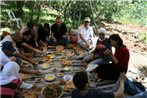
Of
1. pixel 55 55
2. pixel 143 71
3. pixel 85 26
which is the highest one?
pixel 85 26

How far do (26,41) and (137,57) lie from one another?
3786 millimetres

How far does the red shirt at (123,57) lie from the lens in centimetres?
485

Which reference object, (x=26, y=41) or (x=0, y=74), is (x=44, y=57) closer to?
(x=26, y=41)

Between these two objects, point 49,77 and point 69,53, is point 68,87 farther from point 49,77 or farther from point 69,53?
point 69,53

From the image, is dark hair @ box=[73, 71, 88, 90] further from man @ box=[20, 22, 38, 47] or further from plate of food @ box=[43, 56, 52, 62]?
man @ box=[20, 22, 38, 47]

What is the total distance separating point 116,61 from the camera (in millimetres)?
4922

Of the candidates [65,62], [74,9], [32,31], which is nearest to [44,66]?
[65,62]

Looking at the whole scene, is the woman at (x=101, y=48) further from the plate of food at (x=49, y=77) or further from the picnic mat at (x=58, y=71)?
the plate of food at (x=49, y=77)

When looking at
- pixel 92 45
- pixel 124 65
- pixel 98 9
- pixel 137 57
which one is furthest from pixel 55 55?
pixel 98 9

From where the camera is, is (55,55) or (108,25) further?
(108,25)

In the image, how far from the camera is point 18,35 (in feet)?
17.9

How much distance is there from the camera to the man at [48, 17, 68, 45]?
730 cm

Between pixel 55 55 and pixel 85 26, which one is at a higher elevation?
pixel 85 26

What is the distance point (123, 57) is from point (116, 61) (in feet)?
0.45
